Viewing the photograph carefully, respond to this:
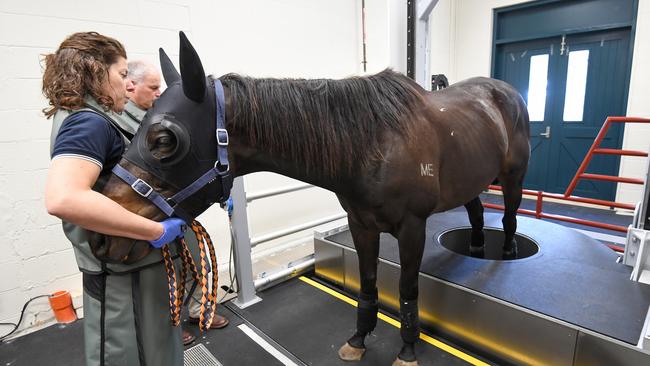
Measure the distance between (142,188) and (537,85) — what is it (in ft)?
19.0

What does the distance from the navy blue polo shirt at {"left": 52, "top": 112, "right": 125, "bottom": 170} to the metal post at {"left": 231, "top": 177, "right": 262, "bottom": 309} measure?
1247 millimetres

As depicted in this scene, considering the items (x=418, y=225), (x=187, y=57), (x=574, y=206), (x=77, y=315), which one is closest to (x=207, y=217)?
(x=77, y=315)

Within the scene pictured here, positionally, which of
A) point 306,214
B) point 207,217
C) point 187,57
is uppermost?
point 187,57

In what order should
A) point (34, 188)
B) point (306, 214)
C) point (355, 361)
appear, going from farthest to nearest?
point (306, 214), point (34, 188), point (355, 361)

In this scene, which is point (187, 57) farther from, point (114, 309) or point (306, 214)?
point (306, 214)

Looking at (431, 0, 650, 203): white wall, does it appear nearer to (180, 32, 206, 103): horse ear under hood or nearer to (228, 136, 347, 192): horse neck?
(228, 136, 347, 192): horse neck

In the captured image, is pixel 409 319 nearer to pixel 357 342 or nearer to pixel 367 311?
pixel 367 311

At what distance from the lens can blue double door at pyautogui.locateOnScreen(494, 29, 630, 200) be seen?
447cm

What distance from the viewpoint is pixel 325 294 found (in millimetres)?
2393

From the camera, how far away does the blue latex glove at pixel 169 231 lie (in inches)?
33.9

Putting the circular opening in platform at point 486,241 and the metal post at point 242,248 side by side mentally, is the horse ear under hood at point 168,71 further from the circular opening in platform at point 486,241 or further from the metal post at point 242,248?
the circular opening in platform at point 486,241

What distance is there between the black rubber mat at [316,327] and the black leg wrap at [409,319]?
0.20 meters

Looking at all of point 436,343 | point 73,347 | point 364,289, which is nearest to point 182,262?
point 364,289

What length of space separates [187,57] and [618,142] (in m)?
5.60
